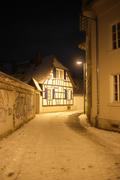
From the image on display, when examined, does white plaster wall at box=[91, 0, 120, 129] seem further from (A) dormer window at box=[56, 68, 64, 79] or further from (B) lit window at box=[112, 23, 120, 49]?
(A) dormer window at box=[56, 68, 64, 79]

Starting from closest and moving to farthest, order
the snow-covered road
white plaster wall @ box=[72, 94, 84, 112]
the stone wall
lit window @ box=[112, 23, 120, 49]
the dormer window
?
the snow-covered road < the stone wall < lit window @ box=[112, 23, 120, 49] < the dormer window < white plaster wall @ box=[72, 94, 84, 112]

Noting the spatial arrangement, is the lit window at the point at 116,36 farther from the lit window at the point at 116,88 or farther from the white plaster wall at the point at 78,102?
the white plaster wall at the point at 78,102

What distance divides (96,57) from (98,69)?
0.79 m

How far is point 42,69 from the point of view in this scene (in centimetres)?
3447

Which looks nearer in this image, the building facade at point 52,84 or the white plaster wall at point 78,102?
the building facade at point 52,84

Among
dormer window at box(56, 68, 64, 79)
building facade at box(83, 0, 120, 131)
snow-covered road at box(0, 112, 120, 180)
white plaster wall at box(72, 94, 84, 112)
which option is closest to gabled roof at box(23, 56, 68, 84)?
dormer window at box(56, 68, 64, 79)

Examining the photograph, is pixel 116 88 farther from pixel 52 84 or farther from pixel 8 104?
pixel 52 84

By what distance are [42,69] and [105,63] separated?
69.7 ft

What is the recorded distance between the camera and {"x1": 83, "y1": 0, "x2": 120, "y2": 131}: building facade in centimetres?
1312

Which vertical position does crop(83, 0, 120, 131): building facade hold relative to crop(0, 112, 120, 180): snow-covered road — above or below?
above

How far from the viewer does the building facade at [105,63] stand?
43.1 feet

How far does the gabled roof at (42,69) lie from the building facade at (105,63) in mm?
17549

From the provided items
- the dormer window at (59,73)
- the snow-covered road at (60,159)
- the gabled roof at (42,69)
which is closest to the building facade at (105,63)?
the snow-covered road at (60,159)

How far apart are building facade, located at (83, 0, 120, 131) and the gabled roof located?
17549 mm
